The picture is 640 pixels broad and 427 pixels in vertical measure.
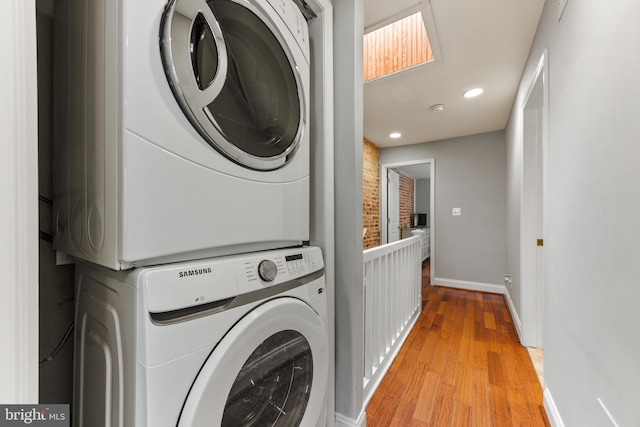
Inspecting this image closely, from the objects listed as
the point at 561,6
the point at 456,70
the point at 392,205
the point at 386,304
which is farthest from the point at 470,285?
the point at 561,6

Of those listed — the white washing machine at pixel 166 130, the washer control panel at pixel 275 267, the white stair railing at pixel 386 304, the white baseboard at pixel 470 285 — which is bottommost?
the white baseboard at pixel 470 285

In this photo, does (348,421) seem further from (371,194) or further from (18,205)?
(371,194)

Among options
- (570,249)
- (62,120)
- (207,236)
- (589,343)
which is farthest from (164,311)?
(570,249)

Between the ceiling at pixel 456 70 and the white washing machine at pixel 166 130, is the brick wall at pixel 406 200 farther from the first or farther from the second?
the white washing machine at pixel 166 130

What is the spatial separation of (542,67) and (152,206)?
2.08m

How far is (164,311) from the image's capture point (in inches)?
20.6

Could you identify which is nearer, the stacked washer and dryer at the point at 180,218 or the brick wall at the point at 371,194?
the stacked washer and dryer at the point at 180,218

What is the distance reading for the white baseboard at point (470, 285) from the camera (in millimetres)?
3617

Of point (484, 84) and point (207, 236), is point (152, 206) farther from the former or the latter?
point (484, 84)

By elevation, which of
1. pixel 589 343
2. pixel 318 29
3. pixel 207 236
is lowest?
pixel 589 343

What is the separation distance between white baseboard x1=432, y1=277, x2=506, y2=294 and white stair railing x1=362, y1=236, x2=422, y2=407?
1.74 meters

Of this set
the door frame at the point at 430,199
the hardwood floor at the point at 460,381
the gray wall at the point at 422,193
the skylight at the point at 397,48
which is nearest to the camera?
the hardwood floor at the point at 460,381

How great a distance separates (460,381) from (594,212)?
53.0 inches

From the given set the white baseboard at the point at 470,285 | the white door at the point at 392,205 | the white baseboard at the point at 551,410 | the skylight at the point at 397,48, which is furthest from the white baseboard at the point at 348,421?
the white door at the point at 392,205
